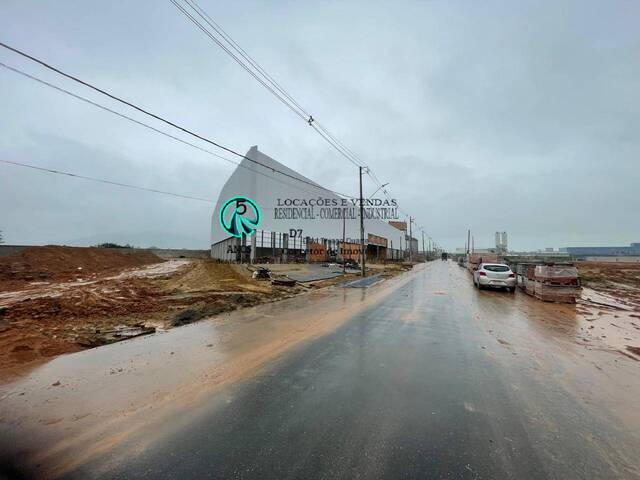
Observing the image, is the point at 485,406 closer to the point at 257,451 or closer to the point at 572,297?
the point at 257,451

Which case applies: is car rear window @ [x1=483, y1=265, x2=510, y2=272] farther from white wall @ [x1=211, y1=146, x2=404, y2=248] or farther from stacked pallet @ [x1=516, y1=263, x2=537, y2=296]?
white wall @ [x1=211, y1=146, x2=404, y2=248]

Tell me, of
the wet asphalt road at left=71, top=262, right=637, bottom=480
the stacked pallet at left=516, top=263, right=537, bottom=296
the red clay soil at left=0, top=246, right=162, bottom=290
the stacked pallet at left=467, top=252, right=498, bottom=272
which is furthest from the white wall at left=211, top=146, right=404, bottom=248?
the wet asphalt road at left=71, top=262, right=637, bottom=480

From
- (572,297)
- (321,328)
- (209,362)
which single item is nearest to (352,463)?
(209,362)

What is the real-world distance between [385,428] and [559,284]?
14.0 m

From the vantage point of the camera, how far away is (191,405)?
4.11 meters

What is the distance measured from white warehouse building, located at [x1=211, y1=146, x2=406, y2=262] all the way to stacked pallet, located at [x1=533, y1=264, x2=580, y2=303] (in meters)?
23.7

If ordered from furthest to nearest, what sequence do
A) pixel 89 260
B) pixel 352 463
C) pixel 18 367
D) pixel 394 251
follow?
pixel 394 251
pixel 89 260
pixel 18 367
pixel 352 463

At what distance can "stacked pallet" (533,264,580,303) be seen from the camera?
13695mm

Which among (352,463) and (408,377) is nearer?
(352,463)

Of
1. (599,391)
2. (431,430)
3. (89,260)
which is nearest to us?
(431,430)

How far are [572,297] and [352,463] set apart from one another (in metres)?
14.6

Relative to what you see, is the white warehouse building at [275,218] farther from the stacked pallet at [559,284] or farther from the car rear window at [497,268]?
the stacked pallet at [559,284]

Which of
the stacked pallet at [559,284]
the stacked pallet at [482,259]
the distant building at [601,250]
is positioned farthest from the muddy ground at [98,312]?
the distant building at [601,250]

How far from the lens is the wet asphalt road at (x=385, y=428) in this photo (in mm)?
2859
